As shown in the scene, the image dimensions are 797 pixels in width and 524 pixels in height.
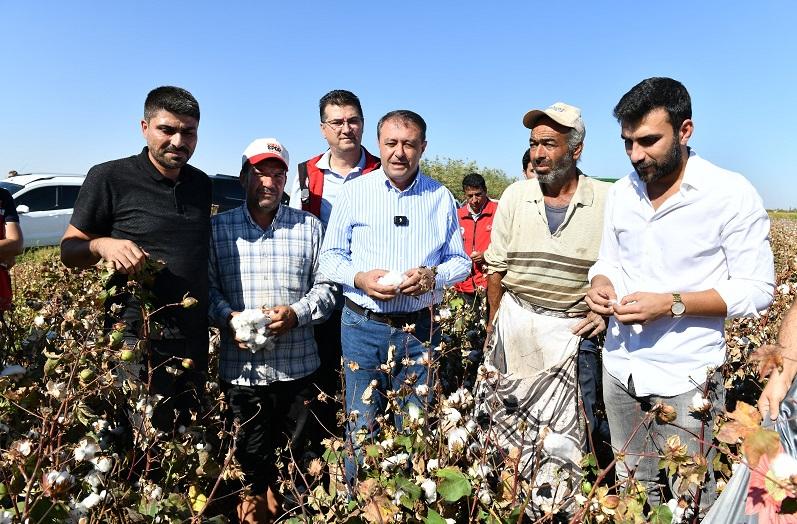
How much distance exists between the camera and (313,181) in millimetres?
3863

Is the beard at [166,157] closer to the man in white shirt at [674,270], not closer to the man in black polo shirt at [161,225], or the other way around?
the man in black polo shirt at [161,225]

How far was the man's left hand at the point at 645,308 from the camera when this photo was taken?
223 centimetres

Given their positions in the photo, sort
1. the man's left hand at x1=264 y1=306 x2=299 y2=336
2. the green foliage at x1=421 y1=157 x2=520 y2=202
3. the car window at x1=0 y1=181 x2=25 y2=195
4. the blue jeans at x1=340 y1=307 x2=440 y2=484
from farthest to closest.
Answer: the green foliage at x1=421 y1=157 x2=520 y2=202
the car window at x1=0 y1=181 x2=25 y2=195
the blue jeans at x1=340 y1=307 x2=440 y2=484
the man's left hand at x1=264 y1=306 x2=299 y2=336

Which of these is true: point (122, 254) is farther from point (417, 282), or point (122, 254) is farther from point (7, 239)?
point (7, 239)

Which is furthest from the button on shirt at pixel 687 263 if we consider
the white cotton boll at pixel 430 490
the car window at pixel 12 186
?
the car window at pixel 12 186

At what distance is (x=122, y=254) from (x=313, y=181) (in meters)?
1.64

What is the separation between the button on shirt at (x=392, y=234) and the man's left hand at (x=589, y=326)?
63 cm

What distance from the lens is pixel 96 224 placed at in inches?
105

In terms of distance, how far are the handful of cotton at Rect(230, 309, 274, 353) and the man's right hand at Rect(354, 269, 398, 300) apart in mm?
469

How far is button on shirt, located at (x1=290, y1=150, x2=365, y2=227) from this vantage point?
379 centimetres

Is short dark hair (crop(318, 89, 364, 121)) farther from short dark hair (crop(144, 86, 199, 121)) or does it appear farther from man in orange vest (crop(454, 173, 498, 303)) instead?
man in orange vest (crop(454, 173, 498, 303))

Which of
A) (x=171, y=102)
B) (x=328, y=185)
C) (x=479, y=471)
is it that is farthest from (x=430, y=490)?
(x=328, y=185)

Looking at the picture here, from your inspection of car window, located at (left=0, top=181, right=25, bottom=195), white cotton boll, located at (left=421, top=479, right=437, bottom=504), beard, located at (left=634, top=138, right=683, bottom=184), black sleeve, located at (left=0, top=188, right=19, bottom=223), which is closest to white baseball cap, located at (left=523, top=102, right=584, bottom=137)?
beard, located at (left=634, top=138, right=683, bottom=184)

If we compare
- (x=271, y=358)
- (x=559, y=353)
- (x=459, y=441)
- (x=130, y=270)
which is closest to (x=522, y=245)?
(x=559, y=353)
